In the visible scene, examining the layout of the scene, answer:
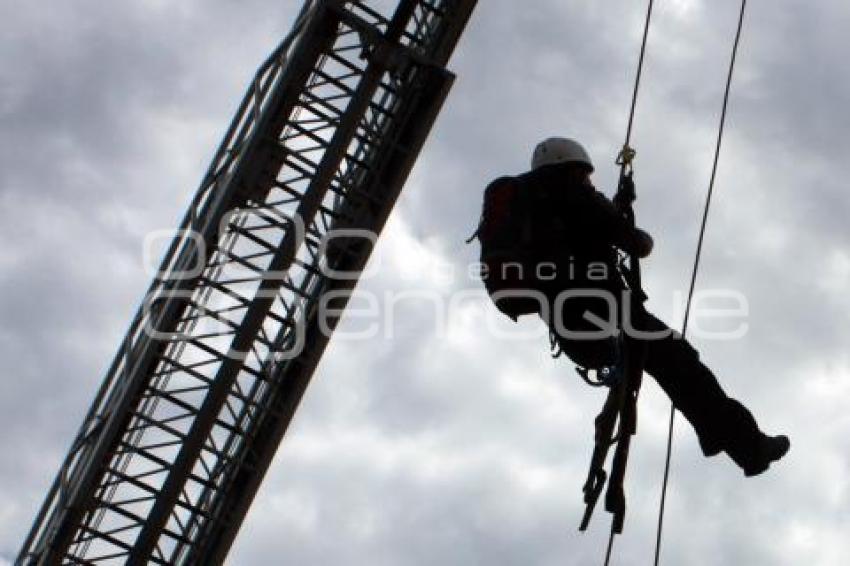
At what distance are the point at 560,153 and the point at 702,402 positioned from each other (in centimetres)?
186

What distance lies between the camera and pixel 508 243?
11.3 metres

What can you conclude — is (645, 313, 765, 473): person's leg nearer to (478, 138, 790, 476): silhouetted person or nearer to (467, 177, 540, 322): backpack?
(478, 138, 790, 476): silhouetted person

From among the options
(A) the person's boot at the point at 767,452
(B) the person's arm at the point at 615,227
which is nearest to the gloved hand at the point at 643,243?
(B) the person's arm at the point at 615,227

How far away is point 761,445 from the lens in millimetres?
11164

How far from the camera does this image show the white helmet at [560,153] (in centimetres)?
1143

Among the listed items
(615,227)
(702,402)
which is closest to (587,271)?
(615,227)

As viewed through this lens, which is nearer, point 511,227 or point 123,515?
point 511,227

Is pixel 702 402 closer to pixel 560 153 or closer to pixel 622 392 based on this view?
pixel 622 392

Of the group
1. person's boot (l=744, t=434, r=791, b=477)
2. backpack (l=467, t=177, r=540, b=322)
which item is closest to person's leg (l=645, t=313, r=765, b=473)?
person's boot (l=744, t=434, r=791, b=477)

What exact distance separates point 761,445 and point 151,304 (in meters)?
6.54

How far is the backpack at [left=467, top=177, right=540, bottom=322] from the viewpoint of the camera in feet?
36.9

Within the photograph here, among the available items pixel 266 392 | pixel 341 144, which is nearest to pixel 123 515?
pixel 266 392

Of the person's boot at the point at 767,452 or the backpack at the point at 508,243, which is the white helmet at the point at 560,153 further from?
the person's boot at the point at 767,452

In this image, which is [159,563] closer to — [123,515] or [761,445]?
[123,515]
